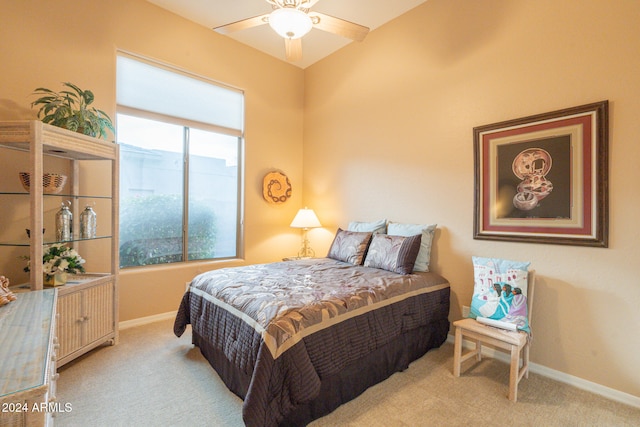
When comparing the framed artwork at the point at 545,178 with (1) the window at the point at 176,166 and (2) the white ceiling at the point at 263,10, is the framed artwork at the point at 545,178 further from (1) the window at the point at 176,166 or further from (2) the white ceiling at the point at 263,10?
(1) the window at the point at 176,166

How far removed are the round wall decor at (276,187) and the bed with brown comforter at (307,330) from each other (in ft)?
5.21

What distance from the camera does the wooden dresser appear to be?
0.76 metres

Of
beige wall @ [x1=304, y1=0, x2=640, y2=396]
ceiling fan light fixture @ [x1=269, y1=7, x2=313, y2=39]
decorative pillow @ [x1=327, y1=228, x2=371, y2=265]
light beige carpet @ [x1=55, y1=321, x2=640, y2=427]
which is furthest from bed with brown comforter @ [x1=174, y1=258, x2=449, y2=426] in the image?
ceiling fan light fixture @ [x1=269, y1=7, x2=313, y2=39]

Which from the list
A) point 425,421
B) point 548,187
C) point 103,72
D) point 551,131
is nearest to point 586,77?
point 551,131

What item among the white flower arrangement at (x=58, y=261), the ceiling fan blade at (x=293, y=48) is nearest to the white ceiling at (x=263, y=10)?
the ceiling fan blade at (x=293, y=48)

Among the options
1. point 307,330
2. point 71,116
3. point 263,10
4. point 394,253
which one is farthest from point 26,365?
point 263,10

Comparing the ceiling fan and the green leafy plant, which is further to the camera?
the green leafy plant

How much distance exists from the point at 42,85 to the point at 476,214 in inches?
159

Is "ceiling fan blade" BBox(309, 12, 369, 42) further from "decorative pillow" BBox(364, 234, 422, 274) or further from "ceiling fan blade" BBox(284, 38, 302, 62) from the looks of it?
"decorative pillow" BBox(364, 234, 422, 274)

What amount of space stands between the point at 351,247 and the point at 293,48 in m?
2.00

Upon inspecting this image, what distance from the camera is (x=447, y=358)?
2494mm

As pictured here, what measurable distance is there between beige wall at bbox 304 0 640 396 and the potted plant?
2.78 metres

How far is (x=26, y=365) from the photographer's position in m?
0.90

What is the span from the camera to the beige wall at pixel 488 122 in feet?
6.51
